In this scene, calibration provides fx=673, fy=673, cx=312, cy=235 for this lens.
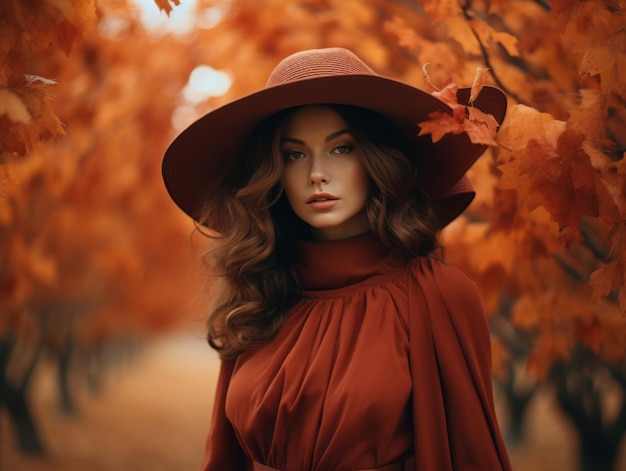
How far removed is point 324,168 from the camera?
92.3 inches

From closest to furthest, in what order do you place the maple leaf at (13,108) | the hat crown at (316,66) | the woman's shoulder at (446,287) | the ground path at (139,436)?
the maple leaf at (13,108), the woman's shoulder at (446,287), the hat crown at (316,66), the ground path at (139,436)

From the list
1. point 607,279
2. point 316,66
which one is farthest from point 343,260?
point 607,279

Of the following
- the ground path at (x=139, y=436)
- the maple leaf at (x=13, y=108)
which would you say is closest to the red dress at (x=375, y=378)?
the maple leaf at (x=13, y=108)

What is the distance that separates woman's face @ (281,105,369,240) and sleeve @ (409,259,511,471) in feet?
1.36

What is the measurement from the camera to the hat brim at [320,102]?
2.22 meters

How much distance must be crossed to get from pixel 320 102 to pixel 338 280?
63 cm

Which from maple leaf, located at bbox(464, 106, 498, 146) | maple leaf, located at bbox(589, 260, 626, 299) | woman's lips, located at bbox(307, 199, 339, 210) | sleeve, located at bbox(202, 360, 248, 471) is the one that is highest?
maple leaf, located at bbox(464, 106, 498, 146)

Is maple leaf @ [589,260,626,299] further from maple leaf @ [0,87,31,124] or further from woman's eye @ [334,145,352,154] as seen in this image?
maple leaf @ [0,87,31,124]

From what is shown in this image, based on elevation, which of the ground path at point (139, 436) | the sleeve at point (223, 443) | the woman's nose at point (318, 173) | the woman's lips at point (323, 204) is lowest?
the ground path at point (139, 436)

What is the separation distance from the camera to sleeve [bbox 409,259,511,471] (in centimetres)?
207

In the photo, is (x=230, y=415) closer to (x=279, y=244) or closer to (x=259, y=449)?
(x=259, y=449)

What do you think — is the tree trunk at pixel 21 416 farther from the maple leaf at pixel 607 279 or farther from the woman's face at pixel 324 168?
the maple leaf at pixel 607 279

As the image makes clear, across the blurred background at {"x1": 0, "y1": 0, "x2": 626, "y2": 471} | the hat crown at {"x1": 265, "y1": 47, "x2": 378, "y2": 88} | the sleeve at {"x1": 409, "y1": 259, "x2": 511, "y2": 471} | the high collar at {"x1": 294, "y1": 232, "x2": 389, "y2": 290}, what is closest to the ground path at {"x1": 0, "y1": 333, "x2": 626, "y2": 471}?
the blurred background at {"x1": 0, "y1": 0, "x2": 626, "y2": 471}

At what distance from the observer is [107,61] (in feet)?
19.4
